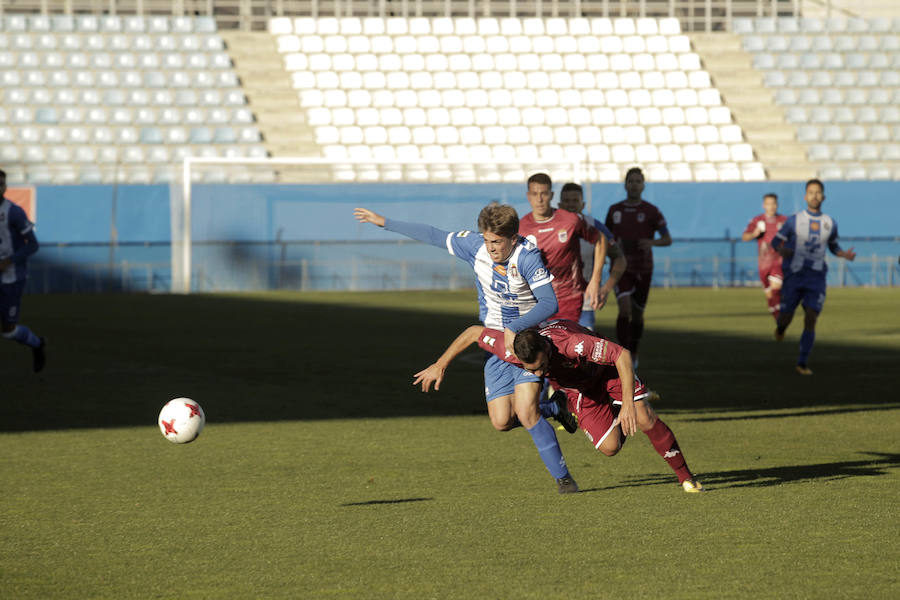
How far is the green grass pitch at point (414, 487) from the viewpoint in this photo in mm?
4992

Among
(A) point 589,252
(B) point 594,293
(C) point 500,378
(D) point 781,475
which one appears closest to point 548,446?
(C) point 500,378

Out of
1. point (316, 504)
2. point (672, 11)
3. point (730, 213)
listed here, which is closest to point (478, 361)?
point (316, 504)

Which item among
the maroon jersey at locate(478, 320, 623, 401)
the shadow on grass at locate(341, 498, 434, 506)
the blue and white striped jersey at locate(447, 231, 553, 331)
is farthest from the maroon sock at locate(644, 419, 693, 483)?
the shadow on grass at locate(341, 498, 434, 506)

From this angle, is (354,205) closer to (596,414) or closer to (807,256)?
(807,256)

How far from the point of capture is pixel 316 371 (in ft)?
43.8

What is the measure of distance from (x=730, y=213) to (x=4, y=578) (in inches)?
1021

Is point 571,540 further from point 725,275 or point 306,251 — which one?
point 725,275

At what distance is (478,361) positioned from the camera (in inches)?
584

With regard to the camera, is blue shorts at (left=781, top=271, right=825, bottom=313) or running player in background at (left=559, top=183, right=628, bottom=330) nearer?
running player in background at (left=559, top=183, right=628, bottom=330)

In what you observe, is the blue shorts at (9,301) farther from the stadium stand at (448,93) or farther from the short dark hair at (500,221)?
the stadium stand at (448,93)

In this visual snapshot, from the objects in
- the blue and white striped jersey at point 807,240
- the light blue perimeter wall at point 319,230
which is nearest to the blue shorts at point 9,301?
the blue and white striped jersey at point 807,240

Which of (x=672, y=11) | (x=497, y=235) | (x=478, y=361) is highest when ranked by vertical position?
(x=672, y=11)

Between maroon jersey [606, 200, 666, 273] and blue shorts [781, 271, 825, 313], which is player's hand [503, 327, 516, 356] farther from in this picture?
blue shorts [781, 271, 825, 313]

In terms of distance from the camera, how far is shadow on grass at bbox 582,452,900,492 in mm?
7066
